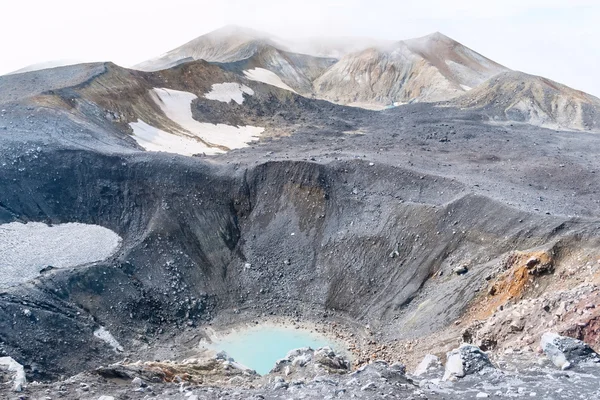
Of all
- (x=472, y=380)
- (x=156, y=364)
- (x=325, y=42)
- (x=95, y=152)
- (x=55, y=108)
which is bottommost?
(x=472, y=380)

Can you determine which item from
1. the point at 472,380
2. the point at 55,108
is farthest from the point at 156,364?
the point at 55,108

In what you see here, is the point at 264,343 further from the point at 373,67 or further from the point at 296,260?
the point at 373,67

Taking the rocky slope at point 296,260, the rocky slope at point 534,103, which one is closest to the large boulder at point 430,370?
the rocky slope at point 296,260

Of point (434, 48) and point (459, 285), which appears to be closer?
point (459, 285)

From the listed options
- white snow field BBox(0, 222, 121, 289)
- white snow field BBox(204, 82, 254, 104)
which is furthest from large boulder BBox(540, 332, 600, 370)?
white snow field BBox(204, 82, 254, 104)

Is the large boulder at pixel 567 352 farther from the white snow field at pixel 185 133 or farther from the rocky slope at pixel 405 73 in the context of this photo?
the rocky slope at pixel 405 73

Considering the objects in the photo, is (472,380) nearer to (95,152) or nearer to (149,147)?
(95,152)
